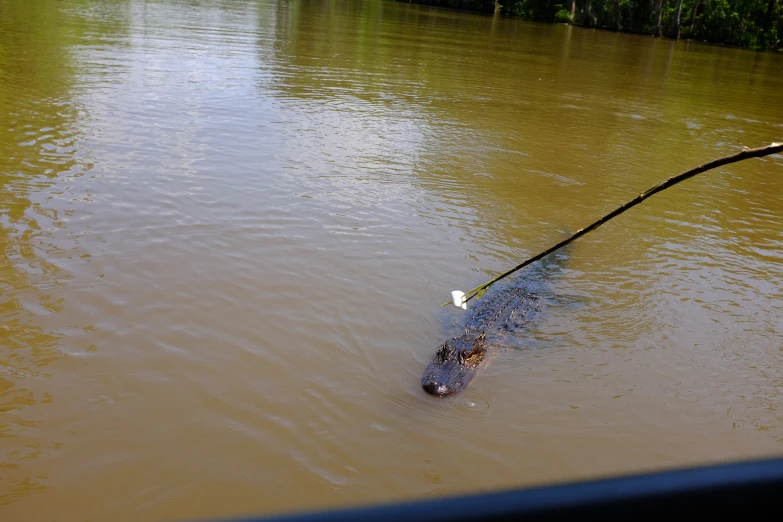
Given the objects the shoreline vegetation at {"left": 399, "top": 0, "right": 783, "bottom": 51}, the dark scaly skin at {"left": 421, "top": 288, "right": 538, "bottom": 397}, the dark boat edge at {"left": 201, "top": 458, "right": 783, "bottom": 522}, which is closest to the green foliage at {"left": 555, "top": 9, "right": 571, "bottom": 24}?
the shoreline vegetation at {"left": 399, "top": 0, "right": 783, "bottom": 51}

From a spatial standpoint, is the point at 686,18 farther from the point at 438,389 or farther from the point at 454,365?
the point at 438,389


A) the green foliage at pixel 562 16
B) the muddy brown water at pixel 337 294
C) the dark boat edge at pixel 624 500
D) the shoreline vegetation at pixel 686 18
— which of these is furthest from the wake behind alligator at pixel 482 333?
the green foliage at pixel 562 16

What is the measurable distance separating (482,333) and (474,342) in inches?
9.8

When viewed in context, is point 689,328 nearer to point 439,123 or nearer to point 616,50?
point 439,123

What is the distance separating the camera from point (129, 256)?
6.91 meters

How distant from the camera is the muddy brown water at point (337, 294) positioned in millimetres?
4516

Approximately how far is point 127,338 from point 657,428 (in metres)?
4.29

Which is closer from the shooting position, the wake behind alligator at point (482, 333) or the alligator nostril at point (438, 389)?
the alligator nostril at point (438, 389)

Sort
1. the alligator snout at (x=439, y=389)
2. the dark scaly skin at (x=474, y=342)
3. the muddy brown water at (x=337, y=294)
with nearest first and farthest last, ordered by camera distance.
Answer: the muddy brown water at (x=337, y=294) → the alligator snout at (x=439, y=389) → the dark scaly skin at (x=474, y=342)

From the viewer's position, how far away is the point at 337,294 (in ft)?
21.9

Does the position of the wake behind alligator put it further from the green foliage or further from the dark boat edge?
the green foliage

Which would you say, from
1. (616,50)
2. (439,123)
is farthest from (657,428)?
(616,50)

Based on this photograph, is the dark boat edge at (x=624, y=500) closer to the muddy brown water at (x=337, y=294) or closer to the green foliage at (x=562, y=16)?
the muddy brown water at (x=337, y=294)

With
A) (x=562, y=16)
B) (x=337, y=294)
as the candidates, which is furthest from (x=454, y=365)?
(x=562, y=16)
